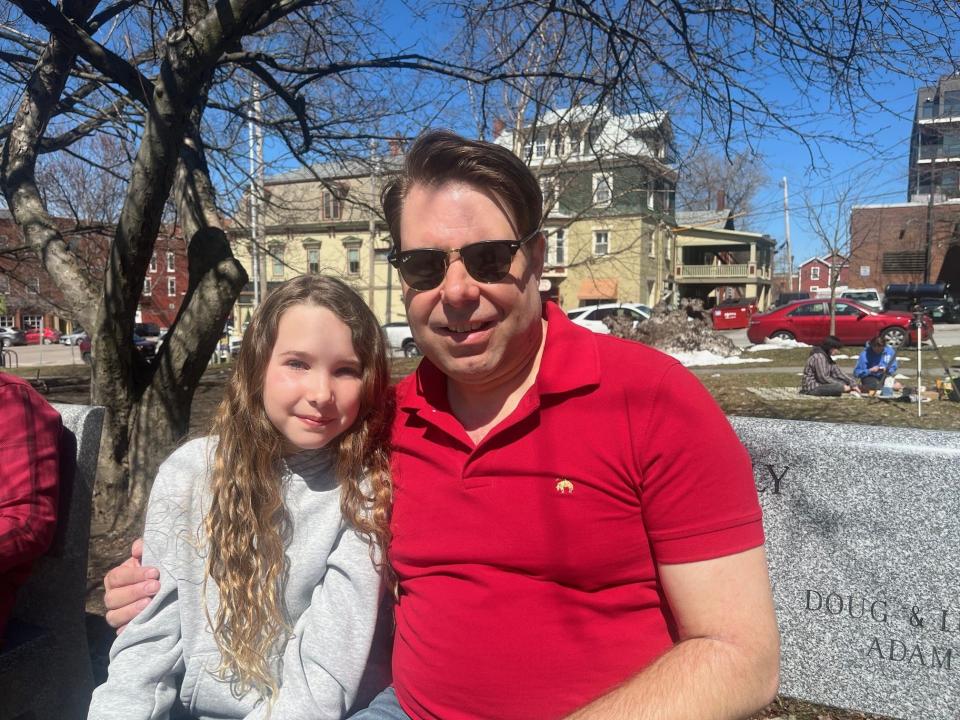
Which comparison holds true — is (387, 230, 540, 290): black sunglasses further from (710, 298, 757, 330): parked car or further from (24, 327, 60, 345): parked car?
(24, 327, 60, 345): parked car

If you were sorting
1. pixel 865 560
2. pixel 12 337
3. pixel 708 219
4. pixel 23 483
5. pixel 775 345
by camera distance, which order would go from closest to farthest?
pixel 23 483, pixel 865 560, pixel 708 219, pixel 775 345, pixel 12 337

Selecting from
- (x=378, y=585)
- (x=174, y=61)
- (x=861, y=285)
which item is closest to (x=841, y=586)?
(x=378, y=585)

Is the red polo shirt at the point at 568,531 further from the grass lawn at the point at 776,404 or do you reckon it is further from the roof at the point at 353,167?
the roof at the point at 353,167

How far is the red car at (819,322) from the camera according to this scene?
21.2m

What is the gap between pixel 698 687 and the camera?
1.48 m

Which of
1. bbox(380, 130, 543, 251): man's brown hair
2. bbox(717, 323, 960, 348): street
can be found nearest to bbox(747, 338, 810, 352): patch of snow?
bbox(717, 323, 960, 348): street

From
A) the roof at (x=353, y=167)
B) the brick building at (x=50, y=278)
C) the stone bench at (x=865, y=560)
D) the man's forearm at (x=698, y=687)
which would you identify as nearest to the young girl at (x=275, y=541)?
the man's forearm at (x=698, y=687)

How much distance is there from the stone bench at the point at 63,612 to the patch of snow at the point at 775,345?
773 inches

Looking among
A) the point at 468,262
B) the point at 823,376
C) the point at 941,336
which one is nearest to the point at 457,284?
the point at 468,262

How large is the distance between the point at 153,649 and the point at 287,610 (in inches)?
14.3

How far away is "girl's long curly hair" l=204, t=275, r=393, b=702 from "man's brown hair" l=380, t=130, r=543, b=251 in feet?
1.39

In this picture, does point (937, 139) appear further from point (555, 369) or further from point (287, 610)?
point (287, 610)

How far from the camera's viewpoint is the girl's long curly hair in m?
1.90

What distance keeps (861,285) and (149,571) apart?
53833 millimetres
